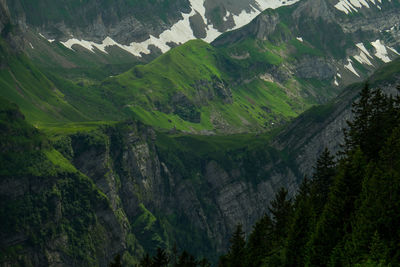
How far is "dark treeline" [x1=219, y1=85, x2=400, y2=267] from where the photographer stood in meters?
68.8

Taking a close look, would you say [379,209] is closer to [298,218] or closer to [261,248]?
[298,218]

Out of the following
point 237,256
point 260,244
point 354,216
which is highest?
point 354,216

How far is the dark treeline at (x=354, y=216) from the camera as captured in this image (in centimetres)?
6875

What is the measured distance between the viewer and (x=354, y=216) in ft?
251

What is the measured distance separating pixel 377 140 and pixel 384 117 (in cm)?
396

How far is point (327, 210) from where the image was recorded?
78.9m

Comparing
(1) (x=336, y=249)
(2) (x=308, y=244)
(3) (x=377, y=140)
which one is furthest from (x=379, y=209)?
(3) (x=377, y=140)

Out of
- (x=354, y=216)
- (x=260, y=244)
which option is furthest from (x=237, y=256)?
(x=354, y=216)

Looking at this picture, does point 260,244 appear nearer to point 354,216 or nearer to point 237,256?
point 237,256

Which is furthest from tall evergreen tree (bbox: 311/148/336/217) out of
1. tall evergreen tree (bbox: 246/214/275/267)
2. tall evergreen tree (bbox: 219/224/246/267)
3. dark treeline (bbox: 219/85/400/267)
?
tall evergreen tree (bbox: 219/224/246/267)

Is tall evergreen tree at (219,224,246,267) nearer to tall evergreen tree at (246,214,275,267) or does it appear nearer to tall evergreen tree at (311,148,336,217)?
tall evergreen tree at (246,214,275,267)

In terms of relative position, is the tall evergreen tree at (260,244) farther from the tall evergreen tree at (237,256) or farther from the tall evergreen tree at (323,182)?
the tall evergreen tree at (323,182)

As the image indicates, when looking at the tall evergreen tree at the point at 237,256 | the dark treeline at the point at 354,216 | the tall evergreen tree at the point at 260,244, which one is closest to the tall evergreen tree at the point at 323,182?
the dark treeline at the point at 354,216

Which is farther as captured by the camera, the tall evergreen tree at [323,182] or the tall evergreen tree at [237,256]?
the tall evergreen tree at [237,256]
